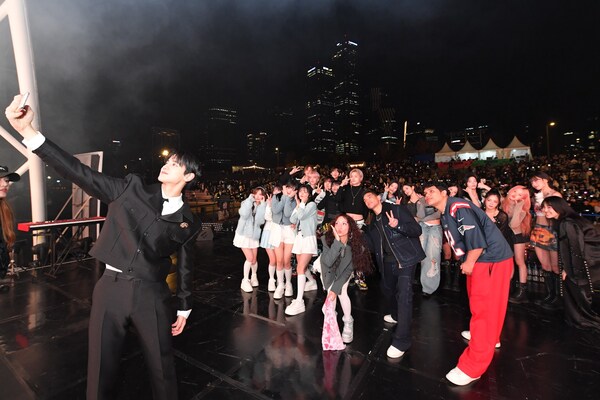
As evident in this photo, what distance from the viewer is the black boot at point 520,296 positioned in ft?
15.3

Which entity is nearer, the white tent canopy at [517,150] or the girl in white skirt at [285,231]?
the girl in white skirt at [285,231]

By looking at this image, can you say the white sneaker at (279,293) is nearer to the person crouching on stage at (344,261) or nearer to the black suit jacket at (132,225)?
the person crouching on stage at (344,261)

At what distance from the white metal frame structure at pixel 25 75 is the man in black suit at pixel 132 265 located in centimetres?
729

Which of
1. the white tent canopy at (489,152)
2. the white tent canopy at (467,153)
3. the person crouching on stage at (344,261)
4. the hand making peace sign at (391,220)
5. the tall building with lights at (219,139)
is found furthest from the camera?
the tall building with lights at (219,139)

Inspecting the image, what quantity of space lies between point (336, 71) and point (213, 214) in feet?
428

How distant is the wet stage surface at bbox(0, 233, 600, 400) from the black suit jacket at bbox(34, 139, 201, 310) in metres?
1.54

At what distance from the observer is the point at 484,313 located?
274 centimetres

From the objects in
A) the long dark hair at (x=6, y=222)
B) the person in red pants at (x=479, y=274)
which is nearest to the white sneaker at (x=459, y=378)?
the person in red pants at (x=479, y=274)

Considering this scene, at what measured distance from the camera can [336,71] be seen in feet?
416

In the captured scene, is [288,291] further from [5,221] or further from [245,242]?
[5,221]

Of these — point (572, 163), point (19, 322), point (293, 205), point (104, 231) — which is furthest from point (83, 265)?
point (572, 163)

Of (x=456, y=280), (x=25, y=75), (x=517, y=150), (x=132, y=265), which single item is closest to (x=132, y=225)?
(x=132, y=265)

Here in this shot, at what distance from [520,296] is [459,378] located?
2927 mm

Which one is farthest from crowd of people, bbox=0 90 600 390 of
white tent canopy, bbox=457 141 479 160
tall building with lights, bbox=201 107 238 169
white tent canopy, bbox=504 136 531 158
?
tall building with lights, bbox=201 107 238 169
